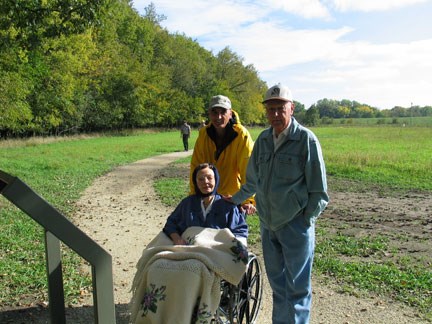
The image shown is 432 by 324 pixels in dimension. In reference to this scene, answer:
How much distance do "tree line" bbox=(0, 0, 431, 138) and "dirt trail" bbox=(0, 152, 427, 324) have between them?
13.6 feet

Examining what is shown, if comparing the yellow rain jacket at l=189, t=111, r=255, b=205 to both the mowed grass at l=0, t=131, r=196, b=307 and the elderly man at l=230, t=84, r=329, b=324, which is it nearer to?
the elderly man at l=230, t=84, r=329, b=324

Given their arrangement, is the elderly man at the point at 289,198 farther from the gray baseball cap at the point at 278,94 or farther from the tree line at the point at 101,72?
the tree line at the point at 101,72

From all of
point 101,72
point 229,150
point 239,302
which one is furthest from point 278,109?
point 101,72

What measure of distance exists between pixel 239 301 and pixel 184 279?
80 centimetres

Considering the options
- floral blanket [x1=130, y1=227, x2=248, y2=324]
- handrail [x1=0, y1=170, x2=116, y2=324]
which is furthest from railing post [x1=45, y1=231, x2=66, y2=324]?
floral blanket [x1=130, y1=227, x2=248, y2=324]

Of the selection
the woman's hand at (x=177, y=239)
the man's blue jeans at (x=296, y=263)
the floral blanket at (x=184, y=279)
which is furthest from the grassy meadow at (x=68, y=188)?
the man's blue jeans at (x=296, y=263)

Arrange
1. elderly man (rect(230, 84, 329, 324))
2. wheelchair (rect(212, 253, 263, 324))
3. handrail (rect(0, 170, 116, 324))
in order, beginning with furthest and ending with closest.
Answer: wheelchair (rect(212, 253, 263, 324))
elderly man (rect(230, 84, 329, 324))
handrail (rect(0, 170, 116, 324))

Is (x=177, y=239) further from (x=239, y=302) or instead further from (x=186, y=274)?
(x=239, y=302)

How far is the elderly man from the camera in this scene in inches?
125

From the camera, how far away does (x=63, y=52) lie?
112 feet

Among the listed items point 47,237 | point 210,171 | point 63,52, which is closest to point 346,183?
point 210,171

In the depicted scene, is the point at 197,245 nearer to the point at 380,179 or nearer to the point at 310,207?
the point at 310,207

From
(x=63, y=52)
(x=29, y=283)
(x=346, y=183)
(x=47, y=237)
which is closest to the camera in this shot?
(x=47, y=237)

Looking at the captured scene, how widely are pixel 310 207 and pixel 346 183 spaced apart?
10.6m
